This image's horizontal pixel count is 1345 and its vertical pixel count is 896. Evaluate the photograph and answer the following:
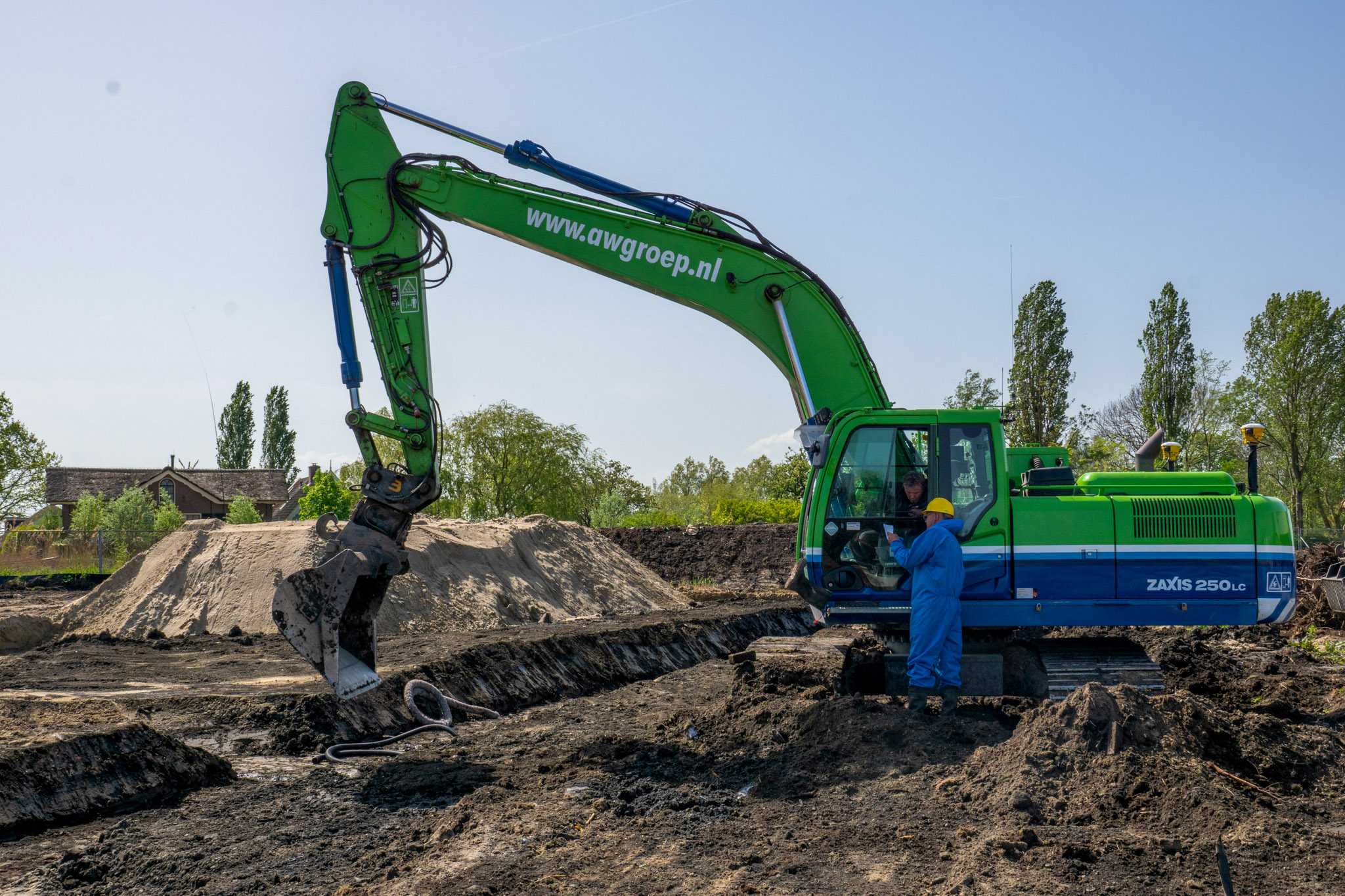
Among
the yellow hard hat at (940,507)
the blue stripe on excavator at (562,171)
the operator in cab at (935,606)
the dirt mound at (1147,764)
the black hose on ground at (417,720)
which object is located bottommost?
the black hose on ground at (417,720)

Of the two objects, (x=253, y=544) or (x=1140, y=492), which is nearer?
(x=1140, y=492)

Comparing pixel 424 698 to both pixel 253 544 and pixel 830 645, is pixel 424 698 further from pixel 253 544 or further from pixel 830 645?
pixel 253 544

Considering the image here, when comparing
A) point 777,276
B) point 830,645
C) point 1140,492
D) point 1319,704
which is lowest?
point 1319,704

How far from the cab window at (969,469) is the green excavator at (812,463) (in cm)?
1

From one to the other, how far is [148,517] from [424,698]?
32.9 m

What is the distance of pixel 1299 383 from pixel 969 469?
36586 millimetres

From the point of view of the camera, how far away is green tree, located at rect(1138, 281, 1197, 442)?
35.6 metres

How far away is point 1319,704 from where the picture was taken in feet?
29.6

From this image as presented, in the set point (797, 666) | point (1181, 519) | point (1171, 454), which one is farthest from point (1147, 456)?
point (797, 666)

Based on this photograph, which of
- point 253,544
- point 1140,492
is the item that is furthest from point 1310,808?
point 253,544

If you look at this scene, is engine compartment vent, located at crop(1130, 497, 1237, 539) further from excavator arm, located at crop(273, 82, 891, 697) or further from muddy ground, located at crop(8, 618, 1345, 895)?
excavator arm, located at crop(273, 82, 891, 697)

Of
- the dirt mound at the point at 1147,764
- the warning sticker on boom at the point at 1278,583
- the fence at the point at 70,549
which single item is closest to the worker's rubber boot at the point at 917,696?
the dirt mound at the point at 1147,764

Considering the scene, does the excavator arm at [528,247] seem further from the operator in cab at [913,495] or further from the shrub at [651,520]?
the shrub at [651,520]

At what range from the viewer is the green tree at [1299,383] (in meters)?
36.3
